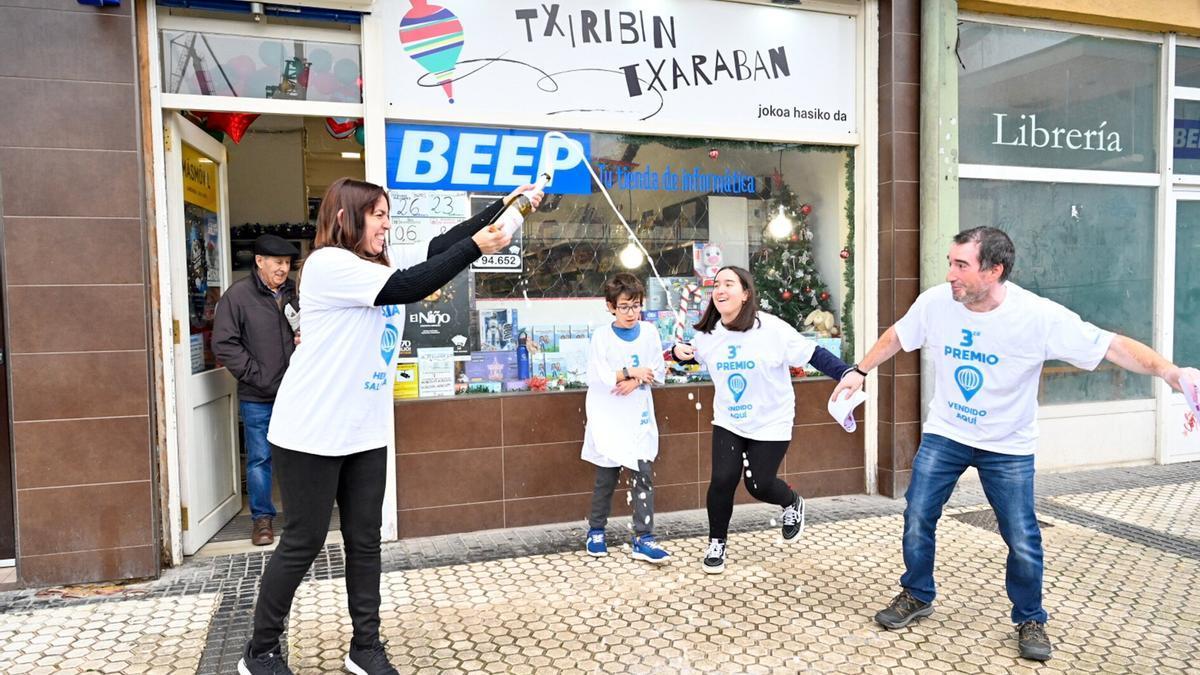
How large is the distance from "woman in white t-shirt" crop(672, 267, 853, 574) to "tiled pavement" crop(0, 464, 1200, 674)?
0.52 meters

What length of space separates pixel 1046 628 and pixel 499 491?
300cm

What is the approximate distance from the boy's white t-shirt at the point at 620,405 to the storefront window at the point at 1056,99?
3.31m

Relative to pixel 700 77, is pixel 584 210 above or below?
below

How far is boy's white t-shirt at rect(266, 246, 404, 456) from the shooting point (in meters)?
2.81

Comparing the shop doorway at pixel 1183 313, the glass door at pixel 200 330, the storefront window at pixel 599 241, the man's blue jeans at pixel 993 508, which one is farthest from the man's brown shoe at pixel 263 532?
the shop doorway at pixel 1183 313

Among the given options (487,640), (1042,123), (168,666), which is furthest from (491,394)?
(1042,123)

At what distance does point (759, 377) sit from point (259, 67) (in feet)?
10.8

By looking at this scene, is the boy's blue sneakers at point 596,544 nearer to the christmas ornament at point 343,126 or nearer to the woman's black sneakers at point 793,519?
the woman's black sneakers at point 793,519

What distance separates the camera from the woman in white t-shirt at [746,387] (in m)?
4.16

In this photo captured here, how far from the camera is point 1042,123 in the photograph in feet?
20.9

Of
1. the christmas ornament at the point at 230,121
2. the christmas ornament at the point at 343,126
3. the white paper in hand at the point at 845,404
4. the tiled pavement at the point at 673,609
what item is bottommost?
the tiled pavement at the point at 673,609

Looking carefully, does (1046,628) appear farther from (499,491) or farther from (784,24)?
(784,24)

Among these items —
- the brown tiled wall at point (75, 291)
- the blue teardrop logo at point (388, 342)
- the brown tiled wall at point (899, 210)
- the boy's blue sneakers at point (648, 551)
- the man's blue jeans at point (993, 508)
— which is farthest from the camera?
the brown tiled wall at point (899, 210)

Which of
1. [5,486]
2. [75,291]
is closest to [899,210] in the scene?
[75,291]
